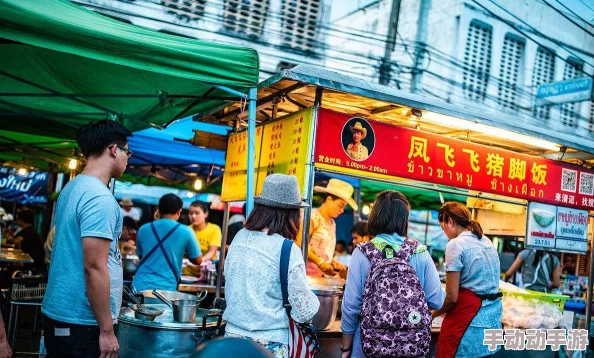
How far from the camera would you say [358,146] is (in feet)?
16.2

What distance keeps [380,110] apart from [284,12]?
1106cm

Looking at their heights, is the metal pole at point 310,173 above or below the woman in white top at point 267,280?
above

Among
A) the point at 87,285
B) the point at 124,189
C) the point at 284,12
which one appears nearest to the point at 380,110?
the point at 87,285

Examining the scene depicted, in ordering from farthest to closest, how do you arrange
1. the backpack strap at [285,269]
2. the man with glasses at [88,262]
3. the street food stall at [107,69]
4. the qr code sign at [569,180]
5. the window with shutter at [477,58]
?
the window with shutter at [477,58], the qr code sign at [569,180], the street food stall at [107,69], the backpack strap at [285,269], the man with glasses at [88,262]

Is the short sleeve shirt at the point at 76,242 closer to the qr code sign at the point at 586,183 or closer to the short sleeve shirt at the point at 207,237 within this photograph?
the short sleeve shirt at the point at 207,237

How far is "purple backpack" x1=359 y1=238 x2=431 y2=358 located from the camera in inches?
131

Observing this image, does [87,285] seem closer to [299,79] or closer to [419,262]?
[419,262]

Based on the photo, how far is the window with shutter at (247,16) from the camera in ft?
49.3

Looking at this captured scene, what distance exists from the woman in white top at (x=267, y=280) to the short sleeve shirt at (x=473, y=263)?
1.92m

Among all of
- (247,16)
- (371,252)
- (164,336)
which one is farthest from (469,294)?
(247,16)

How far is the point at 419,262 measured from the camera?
356 centimetres

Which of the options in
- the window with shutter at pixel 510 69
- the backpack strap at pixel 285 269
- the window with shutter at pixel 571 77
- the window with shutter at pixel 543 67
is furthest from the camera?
the window with shutter at pixel 571 77

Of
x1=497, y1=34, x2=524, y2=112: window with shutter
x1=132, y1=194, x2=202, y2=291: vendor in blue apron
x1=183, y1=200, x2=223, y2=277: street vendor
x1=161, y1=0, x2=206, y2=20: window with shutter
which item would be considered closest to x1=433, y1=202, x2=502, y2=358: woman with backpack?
x1=132, y1=194, x2=202, y2=291: vendor in blue apron

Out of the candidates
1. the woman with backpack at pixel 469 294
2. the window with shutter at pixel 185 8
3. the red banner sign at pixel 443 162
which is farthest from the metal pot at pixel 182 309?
the window with shutter at pixel 185 8
